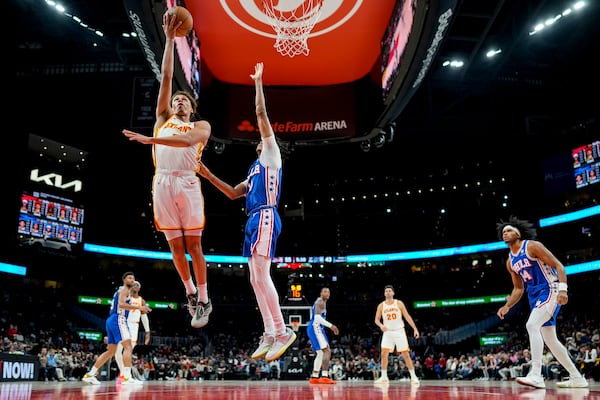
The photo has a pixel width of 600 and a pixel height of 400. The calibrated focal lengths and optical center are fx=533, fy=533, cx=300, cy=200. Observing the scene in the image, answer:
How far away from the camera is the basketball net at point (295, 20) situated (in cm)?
767

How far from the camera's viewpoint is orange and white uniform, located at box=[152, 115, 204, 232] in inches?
193

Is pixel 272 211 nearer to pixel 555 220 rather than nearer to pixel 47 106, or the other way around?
pixel 47 106

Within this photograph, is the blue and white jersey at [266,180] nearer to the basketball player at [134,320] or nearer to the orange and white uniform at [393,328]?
the basketball player at [134,320]

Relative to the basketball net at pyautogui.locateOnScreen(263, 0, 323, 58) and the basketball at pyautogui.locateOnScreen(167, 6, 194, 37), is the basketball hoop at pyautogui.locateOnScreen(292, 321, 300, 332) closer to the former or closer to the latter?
the basketball net at pyautogui.locateOnScreen(263, 0, 323, 58)

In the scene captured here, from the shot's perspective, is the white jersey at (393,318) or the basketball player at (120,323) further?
the white jersey at (393,318)

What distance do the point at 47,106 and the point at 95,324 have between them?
13784 mm

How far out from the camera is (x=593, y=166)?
24.4 metres

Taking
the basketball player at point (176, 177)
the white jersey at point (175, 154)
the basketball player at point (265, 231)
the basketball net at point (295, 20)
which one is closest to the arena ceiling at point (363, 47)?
the basketball net at point (295, 20)

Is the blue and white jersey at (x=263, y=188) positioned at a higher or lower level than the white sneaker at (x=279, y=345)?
higher

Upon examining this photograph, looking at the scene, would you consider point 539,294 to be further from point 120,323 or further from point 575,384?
point 120,323

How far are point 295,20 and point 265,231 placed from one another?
3.87 m

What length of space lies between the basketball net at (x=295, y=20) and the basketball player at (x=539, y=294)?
157 inches

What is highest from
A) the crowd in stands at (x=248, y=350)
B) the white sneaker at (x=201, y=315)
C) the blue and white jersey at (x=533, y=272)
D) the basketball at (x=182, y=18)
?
the basketball at (x=182, y=18)

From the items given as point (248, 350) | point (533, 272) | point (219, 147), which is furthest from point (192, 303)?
point (248, 350)
